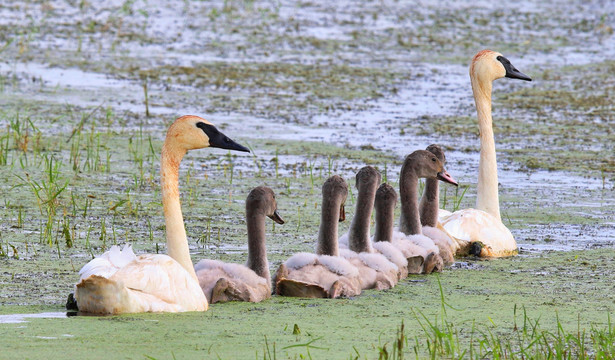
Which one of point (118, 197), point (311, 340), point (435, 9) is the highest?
point (435, 9)

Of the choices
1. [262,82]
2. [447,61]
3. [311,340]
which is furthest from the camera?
[447,61]

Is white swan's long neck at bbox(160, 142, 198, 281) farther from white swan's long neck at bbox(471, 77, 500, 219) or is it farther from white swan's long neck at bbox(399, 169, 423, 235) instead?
white swan's long neck at bbox(471, 77, 500, 219)

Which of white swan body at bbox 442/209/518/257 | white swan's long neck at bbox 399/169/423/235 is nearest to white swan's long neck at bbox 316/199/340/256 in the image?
white swan's long neck at bbox 399/169/423/235

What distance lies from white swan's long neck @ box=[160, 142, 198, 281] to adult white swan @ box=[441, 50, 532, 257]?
8.71 ft

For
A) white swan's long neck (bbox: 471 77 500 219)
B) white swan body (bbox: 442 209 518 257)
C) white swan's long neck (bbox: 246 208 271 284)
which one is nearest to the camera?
white swan's long neck (bbox: 246 208 271 284)

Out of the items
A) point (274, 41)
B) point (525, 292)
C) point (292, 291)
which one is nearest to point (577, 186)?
point (525, 292)

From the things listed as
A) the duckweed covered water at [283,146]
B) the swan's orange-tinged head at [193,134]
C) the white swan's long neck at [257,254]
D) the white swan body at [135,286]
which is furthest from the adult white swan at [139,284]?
the swan's orange-tinged head at [193,134]

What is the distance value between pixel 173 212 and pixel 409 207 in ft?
6.96

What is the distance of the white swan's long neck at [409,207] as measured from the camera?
8.16 metres

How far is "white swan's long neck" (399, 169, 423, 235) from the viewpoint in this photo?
321 inches

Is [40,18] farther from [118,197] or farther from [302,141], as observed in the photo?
[118,197]

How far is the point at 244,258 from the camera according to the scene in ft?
25.6

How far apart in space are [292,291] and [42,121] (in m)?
6.77

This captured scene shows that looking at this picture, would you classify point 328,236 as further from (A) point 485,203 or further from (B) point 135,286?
(A) point 485,203
